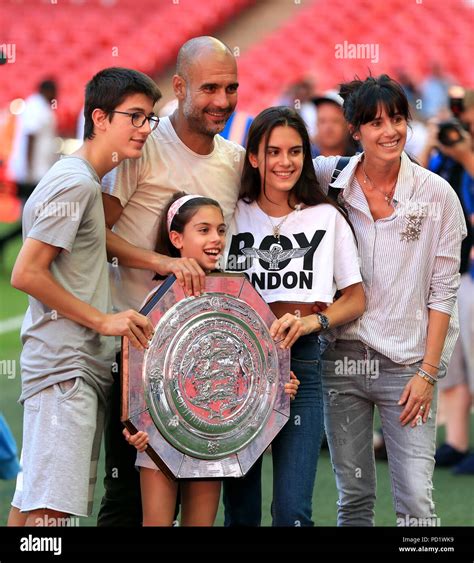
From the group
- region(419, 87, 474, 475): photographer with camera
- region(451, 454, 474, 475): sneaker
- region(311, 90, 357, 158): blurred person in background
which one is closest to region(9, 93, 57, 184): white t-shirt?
region(311, 90, 357, 158): blurred person in background

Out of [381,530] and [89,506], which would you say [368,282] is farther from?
[89,506]

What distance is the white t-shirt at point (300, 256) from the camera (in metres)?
3.32

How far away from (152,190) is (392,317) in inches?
32.2

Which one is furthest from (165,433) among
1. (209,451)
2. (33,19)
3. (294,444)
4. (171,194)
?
(33,19)

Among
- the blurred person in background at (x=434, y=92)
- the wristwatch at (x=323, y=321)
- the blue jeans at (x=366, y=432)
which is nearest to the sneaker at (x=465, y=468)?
the blue jeans at (x=366, y=432)

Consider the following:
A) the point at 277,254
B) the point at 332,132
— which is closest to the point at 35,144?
the point at 332,132

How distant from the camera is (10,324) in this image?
986cm

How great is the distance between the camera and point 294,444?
3268 millimetres

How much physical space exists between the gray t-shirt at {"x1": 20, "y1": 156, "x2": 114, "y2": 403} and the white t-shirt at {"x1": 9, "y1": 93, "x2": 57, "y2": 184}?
940cm

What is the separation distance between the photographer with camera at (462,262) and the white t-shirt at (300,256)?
6.29 ft

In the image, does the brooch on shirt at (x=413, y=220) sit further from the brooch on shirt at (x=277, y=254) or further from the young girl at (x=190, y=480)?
the young girl at (x=190, y=480)

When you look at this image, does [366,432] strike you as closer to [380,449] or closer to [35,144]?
[380,449]

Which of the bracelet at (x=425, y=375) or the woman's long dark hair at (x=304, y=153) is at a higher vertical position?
the woman's long dark hair at (x=304, y=153)

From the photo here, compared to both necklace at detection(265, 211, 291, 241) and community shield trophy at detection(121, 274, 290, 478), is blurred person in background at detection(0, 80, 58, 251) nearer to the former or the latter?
necklace at detection(265, 211, 291, 241)
